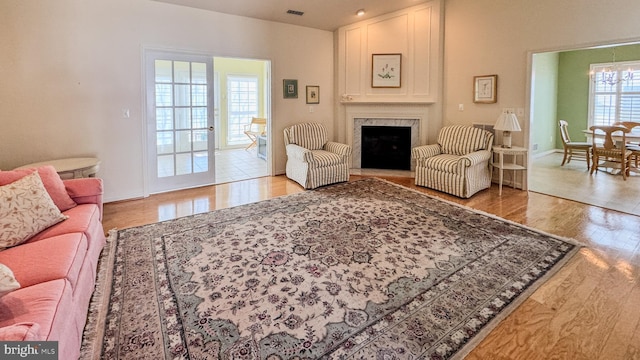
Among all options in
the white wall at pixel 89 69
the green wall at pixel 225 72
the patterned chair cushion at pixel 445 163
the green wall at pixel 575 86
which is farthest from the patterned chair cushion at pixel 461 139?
the green wall at pixel 225 72

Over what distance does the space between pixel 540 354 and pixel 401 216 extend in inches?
86.9

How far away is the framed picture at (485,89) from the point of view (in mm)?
5137

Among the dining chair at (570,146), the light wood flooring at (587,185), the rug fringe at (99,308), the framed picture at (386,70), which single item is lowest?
the rug fringe at (99,308)

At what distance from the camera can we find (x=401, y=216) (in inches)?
156

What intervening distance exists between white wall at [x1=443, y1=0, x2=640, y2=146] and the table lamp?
0.29 meters

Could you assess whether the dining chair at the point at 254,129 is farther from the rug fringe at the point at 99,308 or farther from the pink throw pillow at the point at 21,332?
the pink throw pillow at the point at 21,332

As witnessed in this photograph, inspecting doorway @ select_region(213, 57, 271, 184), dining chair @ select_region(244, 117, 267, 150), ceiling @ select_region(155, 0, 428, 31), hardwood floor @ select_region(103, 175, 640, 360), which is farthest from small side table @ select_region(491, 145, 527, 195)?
dining chair @ select_region(244, 117, 267, 150)

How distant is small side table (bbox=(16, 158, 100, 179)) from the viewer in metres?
3.72

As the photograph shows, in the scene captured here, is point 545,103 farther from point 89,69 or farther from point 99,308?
point 99,308

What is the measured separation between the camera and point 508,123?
471cm

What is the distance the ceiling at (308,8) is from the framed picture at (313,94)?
3.65 ft

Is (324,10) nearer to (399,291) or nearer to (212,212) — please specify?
(212,212)

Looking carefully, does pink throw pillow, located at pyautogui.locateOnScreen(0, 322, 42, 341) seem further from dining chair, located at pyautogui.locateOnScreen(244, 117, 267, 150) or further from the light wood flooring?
dining chair, located at pyautogui.locateOnScreen(244, 117, 267, 150)

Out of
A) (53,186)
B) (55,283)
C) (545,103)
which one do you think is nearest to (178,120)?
(53,186)
